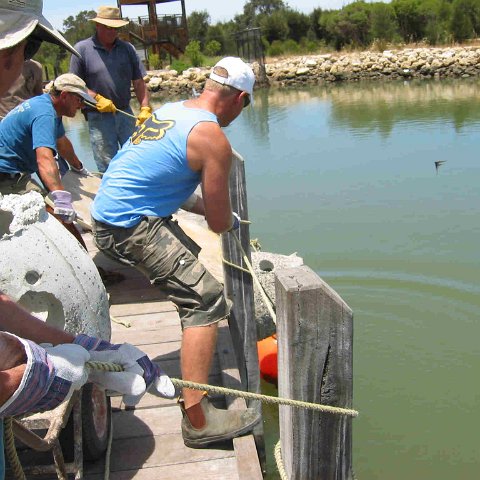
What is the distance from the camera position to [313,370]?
227 cm

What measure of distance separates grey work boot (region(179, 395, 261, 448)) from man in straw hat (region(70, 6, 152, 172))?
3612 mm

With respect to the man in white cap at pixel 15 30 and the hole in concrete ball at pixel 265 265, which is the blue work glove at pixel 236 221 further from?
the hole in concrete ball at pixel 265 265

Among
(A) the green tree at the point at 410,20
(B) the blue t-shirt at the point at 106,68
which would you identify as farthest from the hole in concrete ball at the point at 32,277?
(A) the green tree at the point at 410,20

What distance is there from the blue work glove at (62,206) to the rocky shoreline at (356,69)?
90.0ft

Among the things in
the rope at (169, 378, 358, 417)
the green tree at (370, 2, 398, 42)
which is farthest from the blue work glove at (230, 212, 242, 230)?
the green tree at (370, 2, 398, 42)

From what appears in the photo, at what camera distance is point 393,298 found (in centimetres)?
675

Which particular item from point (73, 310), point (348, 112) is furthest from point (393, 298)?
point (348, 112)

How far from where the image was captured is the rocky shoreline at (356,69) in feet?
97.2

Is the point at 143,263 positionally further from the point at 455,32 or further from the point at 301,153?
the point at 455,32

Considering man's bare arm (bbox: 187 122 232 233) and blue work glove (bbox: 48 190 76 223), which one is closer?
man's bare arm (bbox: 187 122 232 233)

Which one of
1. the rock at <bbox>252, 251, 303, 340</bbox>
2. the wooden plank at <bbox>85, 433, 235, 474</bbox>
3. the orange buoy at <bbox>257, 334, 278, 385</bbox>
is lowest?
the orange buoy at <bbox>257, 334, 278, 385</bbox>

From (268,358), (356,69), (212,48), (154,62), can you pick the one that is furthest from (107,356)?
(212,48)

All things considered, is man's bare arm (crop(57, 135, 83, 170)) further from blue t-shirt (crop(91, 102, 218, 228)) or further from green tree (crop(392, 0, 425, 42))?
green tree (crop(392, 0, 425, 42))

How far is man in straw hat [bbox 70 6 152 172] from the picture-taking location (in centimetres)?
617
